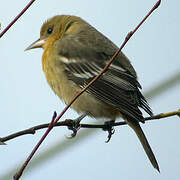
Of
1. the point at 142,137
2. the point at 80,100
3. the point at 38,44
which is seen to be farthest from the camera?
the point at 38,44

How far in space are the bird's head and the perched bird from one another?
1cm

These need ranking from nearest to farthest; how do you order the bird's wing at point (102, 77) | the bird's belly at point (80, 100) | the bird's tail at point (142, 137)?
the bird's tail at point (142, 137), the bird's wing at point (102, 77), the bird's belly at point (80, 100)

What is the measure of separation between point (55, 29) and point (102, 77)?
1.10 m

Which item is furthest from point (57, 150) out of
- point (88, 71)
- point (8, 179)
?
point (88, 71)

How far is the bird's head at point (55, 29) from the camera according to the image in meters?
4.25

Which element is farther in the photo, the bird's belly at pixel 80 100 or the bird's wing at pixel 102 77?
the bird's belly at pixel 80 100

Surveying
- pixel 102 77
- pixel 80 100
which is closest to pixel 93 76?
pixel 102 77

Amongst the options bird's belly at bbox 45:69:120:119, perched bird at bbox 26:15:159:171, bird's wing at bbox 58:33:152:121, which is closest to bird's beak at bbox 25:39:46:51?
perched bird at bbox 26:15:159:171

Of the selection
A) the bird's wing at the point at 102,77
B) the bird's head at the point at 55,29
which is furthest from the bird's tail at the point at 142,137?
the bird's head at the point at 55,29

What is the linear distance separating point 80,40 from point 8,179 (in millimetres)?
2093

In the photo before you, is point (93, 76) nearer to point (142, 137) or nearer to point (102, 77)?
point (102, 77)

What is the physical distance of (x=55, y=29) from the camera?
4355 millimetres

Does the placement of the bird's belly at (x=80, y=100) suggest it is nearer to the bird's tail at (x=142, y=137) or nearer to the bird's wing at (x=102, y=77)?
the bird's wing at (x=102, y=77)

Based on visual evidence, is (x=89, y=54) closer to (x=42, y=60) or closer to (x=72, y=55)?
(x=72, y=55)
